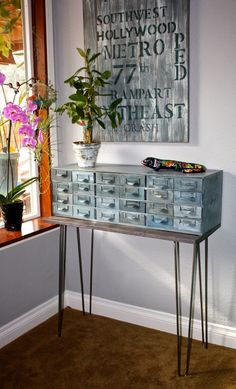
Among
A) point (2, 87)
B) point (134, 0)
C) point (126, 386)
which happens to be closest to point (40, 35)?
point (2, 87)

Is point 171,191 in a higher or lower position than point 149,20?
lower

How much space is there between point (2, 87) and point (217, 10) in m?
1.28

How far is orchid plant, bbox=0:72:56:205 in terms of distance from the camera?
94.3 inches

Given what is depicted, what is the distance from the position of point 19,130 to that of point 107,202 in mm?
651

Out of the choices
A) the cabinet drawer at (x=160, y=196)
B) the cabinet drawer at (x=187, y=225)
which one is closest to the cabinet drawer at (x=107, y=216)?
the cabinet drawer at (x=160, y=196)

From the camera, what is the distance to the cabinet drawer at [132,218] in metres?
2.20

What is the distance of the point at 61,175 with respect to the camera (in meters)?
2.44

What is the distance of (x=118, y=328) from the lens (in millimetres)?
2682

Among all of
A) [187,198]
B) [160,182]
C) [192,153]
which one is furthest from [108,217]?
[192,153]

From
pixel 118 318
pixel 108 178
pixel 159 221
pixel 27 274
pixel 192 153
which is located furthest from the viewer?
pixel 118 318

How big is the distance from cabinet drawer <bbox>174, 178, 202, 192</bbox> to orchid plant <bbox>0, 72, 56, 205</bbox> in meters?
0.89

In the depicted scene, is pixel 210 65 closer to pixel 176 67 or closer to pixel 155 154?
pixel 176 67

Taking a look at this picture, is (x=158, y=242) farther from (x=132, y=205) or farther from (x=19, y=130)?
(x=19, y=130)

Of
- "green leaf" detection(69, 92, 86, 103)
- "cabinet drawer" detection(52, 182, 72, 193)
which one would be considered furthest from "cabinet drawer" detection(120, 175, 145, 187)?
"green leaf" detection(69, 92, 86, 103)
